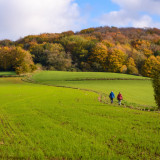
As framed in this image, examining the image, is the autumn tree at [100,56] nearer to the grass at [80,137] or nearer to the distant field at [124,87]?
the distant field at [124,87]

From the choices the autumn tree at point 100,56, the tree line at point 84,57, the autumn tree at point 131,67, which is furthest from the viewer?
the autumn tree at point 100,56

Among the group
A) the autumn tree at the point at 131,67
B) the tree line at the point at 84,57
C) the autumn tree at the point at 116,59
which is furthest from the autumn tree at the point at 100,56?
the autumn tree at the point at 131,67

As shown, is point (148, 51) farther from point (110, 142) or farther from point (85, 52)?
point (110, 142)

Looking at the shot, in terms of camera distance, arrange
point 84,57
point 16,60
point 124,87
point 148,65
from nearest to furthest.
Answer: point 124,87 → point 16,60 → point 148,65 → point 84,57

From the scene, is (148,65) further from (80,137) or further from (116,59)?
(80,137)

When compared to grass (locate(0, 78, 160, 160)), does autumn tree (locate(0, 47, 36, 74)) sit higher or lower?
higher

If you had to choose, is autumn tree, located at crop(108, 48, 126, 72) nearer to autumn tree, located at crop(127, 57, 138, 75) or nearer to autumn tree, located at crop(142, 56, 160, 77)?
autumn tree, located at crop(127, 57, 138, 75)

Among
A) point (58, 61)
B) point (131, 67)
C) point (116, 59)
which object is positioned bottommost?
point (131, 67)

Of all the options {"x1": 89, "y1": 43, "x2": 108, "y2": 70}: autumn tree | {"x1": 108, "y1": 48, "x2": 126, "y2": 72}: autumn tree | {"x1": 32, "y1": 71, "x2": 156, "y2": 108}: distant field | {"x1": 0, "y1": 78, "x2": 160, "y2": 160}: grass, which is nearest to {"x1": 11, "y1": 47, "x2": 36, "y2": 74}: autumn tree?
{"x1": 32, "y1": 71, "x2": 156, "y2": 108}: distant field

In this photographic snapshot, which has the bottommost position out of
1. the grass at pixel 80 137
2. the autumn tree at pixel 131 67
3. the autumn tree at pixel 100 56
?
the grass at pixel 80 137

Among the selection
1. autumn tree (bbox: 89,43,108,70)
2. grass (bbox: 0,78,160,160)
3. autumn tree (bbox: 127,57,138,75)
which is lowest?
grass (bbox: 0,78,160,160)

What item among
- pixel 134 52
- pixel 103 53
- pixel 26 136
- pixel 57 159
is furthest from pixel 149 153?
pixel 134 52

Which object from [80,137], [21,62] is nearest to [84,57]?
[21,62]

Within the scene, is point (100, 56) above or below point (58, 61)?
above
